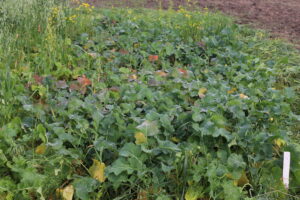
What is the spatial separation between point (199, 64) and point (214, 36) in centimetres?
83

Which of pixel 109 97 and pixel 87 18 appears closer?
pixel 109 97

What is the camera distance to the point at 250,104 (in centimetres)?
270

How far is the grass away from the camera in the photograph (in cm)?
205

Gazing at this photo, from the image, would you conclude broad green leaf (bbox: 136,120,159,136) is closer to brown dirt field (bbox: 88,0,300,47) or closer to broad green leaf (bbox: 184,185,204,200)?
broad green leaf (bbox: 184,185,204,200)

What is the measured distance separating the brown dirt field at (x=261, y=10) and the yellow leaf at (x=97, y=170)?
3590mm

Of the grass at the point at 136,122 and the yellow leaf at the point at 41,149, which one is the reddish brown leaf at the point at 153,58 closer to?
the grass at the point at 136,122

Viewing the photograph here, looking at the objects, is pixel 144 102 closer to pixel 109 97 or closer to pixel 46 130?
pixel 109 97

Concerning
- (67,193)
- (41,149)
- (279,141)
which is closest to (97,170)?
(67,193)

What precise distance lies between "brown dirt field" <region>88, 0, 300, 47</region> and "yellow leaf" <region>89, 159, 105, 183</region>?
3590mm

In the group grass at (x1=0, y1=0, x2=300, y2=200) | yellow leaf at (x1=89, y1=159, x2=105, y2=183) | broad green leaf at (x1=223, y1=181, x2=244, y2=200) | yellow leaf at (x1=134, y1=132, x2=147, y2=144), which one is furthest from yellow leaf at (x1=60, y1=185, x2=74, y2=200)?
broad green leaf at (x1=223, y1=181, x2=244, y2=200)

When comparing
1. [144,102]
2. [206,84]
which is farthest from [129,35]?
[144,102]

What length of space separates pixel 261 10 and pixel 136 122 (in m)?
5.01

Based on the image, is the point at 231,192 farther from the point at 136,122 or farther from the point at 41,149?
the point at 41,149

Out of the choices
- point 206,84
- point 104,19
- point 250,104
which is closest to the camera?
point 250,104
